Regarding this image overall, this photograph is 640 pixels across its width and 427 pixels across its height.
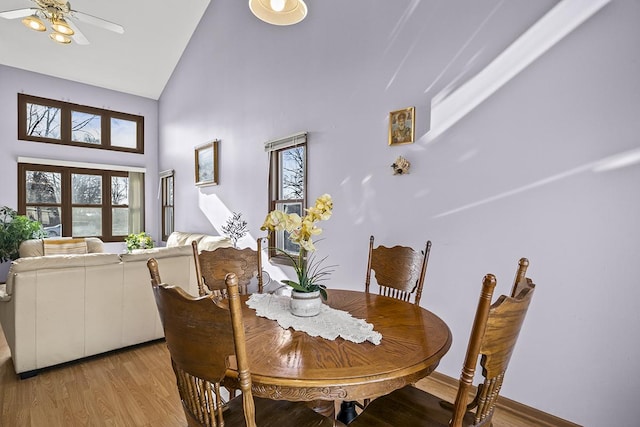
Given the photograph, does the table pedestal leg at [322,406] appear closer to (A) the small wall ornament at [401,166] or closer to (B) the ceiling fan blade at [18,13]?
(A) the small wall ornament at [401,166]

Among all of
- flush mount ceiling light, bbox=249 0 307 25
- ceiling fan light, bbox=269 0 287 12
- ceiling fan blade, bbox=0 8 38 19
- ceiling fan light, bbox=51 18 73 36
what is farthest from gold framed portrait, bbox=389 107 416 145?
ceiling fan blade, bbox=0 8 38 19

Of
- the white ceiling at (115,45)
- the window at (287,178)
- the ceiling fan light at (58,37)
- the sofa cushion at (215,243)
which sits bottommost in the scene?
the sofa cushion at (215,243)

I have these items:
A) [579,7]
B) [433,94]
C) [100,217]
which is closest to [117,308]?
[433,94]

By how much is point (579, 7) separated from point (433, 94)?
0.87m

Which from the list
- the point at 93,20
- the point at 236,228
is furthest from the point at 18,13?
the point at 236,228

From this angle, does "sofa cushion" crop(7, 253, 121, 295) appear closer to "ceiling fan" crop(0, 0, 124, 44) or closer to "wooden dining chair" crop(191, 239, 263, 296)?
"wooden dining chair" crop(191, 239, 263, 296)

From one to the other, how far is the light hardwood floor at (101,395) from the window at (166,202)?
3882 millimetres

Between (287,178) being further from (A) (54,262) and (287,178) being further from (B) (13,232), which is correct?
(B) (13,232)

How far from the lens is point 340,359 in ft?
3.43


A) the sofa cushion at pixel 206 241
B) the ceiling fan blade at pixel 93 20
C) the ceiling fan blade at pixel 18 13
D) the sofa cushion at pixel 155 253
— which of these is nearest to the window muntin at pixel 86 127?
the sofa cushion at pixel 206 241

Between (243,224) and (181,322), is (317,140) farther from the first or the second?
(181,322)

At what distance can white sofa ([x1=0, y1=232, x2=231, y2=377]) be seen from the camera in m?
2.34

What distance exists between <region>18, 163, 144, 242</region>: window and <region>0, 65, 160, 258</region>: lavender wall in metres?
0.17

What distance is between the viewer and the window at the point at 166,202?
6.42 meters
